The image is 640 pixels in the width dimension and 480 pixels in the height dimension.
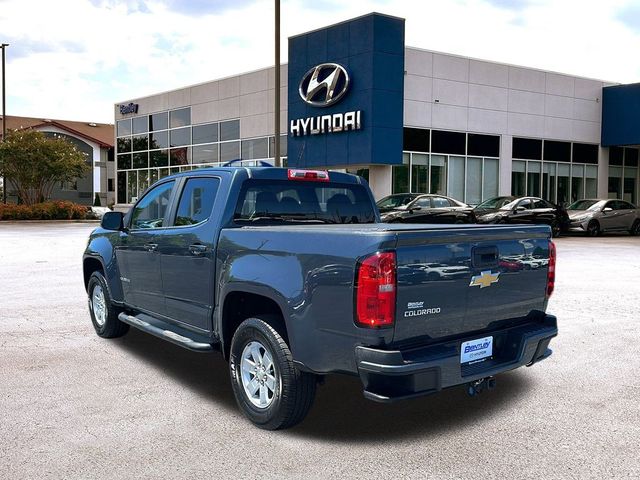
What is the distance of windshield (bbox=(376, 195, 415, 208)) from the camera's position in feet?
77.4

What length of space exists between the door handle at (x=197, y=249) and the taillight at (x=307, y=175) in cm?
97

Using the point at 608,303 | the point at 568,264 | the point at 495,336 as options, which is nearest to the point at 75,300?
the point at 495,336

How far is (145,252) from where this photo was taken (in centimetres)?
625

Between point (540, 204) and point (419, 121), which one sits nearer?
point (540, 204)

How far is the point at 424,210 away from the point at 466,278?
19367mm

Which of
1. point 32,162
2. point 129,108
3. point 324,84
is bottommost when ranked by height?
point 32,162

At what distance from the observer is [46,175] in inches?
1697

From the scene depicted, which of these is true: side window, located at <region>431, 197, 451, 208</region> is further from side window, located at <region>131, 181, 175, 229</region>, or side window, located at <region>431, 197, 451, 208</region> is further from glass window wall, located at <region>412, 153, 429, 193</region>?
side window, located at <region>131, 181, 175, 229</region>

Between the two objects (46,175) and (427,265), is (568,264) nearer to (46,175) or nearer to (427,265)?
(427,265)

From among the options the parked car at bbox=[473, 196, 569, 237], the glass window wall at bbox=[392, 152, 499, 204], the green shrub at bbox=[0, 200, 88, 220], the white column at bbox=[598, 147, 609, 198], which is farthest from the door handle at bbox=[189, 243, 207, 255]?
the green shrub at bbox=[0, 200, 88, 220]

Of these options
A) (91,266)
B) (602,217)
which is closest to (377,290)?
(91,266)

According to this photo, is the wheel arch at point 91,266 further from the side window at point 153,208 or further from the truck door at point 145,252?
the side window at point 153,208

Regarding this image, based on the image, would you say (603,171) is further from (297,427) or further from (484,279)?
(297,427)

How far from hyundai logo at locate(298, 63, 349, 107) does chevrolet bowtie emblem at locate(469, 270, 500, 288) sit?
24.0 metres
